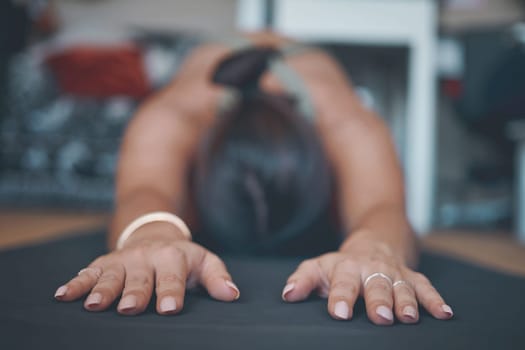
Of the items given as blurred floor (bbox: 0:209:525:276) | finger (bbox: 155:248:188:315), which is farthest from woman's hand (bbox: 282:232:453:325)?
blurred floor (bbox: 0:209:525:276)

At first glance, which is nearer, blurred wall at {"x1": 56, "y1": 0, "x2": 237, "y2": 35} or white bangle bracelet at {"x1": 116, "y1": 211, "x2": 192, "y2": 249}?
white bangle bracelet at {"x1": 116, "y1": 211, "x2": 192, "y2": 249}

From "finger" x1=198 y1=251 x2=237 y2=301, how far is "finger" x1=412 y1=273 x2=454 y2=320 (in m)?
0.19

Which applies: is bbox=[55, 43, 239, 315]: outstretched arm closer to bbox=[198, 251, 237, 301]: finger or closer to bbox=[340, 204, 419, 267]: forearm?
bbox=[198, 251, 237, 301]: finger

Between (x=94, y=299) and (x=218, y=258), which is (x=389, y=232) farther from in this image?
(x=94, y=299)

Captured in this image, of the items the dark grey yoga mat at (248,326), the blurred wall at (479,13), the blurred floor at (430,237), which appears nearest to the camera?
the dark grey yoga mat at (248,326)

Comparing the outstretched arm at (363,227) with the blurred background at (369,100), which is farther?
the blurred background at (369,100)

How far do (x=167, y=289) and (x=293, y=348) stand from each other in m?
0.15

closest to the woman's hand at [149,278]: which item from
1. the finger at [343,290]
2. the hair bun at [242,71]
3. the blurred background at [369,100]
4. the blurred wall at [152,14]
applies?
the finger at [343,290]

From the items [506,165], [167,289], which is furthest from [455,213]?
[167,289]

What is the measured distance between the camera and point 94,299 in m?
0.48

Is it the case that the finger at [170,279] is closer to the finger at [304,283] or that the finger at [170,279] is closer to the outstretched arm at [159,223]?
the outstretched arm at [159,223]

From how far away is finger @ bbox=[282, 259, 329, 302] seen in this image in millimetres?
546

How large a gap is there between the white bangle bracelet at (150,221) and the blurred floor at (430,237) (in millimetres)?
531

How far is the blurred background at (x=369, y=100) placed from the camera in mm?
1750
